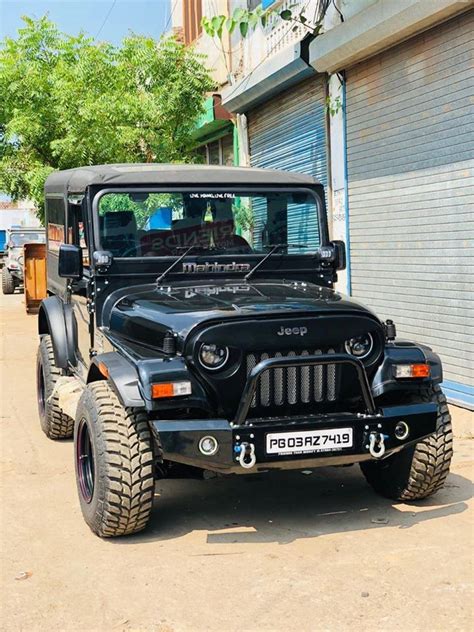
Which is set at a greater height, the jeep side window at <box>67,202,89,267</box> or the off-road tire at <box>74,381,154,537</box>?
the jeep side window at <box>67,202,89,267</box>

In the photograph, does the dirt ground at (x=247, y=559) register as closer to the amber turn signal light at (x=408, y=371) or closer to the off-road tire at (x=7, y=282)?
the amber turn signal light at (x=408, y=371)

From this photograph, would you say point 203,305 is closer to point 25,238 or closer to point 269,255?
point 269,255

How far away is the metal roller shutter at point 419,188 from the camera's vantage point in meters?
7.71

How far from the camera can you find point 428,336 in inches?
331

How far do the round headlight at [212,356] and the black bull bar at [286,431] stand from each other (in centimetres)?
20

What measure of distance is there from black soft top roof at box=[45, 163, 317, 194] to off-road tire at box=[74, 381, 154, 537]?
1.58 m

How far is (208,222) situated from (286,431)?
1850 mm

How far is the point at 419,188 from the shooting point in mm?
8453

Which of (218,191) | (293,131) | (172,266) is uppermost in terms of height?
(293,131)

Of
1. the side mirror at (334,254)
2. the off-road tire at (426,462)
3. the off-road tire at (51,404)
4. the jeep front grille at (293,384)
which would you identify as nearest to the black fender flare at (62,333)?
the off-road tire at (51,404)

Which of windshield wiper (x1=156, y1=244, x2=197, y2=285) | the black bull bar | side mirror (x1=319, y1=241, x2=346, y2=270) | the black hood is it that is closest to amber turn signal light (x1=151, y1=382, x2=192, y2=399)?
the black bull bar

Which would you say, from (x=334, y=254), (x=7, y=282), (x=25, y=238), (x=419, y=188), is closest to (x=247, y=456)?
(x=334, y=254)

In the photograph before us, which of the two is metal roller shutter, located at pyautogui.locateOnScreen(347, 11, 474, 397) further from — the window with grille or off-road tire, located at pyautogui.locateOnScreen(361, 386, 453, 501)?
the window with grille

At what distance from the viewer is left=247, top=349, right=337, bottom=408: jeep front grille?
4273 millimetres
